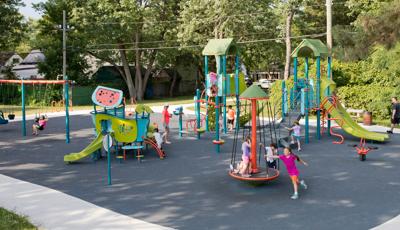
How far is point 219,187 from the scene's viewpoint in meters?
11.3

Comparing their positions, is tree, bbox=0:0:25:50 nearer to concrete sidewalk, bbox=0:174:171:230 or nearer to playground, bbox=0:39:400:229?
playground, bbox=0:39:400:229

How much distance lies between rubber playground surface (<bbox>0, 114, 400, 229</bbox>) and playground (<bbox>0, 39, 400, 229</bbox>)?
23 mm

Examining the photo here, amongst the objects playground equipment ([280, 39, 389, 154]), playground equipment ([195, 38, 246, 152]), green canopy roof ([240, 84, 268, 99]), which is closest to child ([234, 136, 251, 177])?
green canopy roof ([240, 84, 268, 99])

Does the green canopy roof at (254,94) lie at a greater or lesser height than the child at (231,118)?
greater

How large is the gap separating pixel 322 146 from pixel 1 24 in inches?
1341

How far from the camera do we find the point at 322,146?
55.9ft

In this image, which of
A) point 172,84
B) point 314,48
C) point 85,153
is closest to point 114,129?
point 85,153

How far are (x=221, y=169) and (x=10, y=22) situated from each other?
34838mm

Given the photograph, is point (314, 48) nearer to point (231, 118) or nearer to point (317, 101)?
point (317, 101)

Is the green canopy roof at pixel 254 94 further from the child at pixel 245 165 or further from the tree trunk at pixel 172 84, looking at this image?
the tree trunk at pixel 172 84

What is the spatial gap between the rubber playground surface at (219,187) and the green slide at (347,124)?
45cm

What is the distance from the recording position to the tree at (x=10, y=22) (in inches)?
1603

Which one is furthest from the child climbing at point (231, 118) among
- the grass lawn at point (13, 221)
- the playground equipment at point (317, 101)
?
the grass lawn at point (13, 221)

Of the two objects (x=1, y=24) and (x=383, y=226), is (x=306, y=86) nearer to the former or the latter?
(x=383, y=226)
